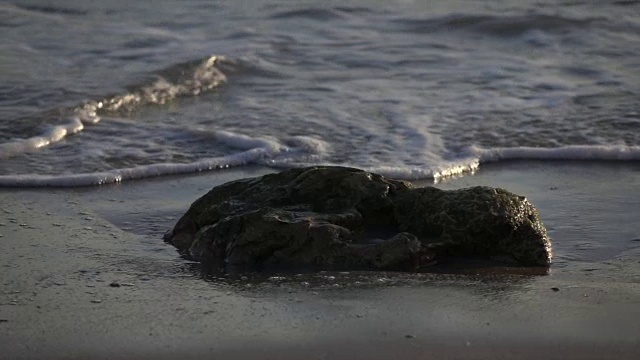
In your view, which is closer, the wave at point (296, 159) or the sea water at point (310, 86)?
the wave at point (296, 159)

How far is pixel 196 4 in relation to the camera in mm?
10695

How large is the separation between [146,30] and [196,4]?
119 cm

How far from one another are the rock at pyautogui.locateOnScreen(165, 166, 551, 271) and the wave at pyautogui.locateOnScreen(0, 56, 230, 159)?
7.07ft

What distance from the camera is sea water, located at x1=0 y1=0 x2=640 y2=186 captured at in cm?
629

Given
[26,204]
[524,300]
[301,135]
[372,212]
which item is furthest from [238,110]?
[524,300]

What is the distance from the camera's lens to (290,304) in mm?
3783

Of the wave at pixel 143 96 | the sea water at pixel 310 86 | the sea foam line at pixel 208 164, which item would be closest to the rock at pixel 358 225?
the sea foam line at pixel 208 164

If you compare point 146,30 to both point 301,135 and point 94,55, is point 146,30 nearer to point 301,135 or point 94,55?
point 94,55

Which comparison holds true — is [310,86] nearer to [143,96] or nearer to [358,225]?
[143,96]

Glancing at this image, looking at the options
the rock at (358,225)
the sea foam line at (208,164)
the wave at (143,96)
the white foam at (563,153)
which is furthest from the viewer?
the wave at (143,96)

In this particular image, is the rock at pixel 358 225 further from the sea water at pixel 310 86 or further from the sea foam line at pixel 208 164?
the sea water at pixel 310 86

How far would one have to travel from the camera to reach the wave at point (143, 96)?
6.43 metres

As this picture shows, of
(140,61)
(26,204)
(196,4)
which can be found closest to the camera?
(26,204)

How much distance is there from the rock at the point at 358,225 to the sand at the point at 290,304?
0.45 ft
